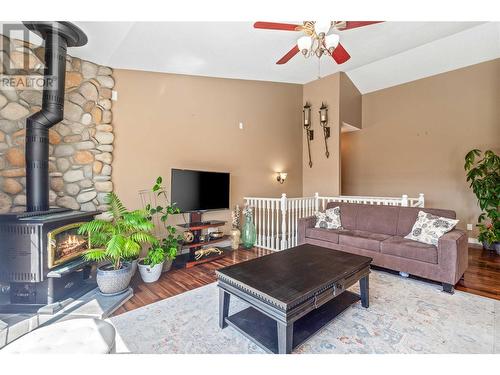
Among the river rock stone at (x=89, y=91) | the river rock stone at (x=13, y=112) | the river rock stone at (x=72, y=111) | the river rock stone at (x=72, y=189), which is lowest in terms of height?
the river rock stone at (x=72, y=189)

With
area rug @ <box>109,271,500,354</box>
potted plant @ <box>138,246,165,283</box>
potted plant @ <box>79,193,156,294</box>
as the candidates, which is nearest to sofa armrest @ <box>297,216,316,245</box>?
area rug @ <box>109,271,500,354</box>

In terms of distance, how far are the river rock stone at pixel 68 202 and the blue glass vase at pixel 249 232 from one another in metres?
2.53

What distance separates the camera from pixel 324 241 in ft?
12.2

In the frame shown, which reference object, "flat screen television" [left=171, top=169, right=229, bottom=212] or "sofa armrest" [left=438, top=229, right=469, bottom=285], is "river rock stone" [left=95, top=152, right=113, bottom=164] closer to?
"flat screen television" [left=171, top=169, right=229, bottom=212]

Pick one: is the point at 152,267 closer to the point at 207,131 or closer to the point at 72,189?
the point at 72,189

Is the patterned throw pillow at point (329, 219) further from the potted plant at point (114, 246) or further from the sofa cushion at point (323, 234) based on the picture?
the potted plant at point (114, 246)

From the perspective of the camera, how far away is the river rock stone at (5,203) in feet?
8.35

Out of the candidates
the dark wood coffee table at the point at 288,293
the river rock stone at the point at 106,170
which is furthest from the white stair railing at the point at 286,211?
the river rock stone at the point at 106,170

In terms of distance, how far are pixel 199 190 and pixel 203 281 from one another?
138cm

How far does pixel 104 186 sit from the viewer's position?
331 centimetres

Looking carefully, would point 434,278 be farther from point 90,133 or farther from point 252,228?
point 90,133

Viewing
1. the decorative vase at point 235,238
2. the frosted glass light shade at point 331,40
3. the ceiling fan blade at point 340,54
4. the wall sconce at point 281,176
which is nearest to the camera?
the frosted glass light shade at point 331,40

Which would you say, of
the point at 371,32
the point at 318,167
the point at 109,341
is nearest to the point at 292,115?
the point at 318,167

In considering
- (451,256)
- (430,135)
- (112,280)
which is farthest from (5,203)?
(430,135)
